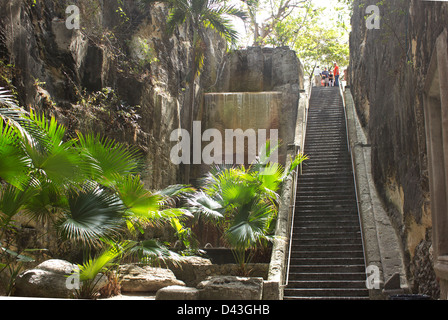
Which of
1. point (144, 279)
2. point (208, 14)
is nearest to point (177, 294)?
point (144, 279)

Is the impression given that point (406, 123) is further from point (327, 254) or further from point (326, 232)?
point (326, 232)

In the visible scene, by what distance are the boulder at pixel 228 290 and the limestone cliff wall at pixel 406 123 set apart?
8.24ft

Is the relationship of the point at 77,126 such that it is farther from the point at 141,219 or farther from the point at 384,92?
the point at 384,92

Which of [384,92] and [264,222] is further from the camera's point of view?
[384,92]

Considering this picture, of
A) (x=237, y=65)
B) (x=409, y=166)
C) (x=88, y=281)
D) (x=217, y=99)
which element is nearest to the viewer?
(x=88, y=281)

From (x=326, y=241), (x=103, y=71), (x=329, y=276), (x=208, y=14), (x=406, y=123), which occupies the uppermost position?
(x=208, y=14)

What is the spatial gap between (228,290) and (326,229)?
13.7 feet

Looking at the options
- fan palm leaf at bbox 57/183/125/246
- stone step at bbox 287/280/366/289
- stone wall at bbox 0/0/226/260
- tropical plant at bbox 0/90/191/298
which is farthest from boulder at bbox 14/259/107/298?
stone step at bbox 287/280/366/289

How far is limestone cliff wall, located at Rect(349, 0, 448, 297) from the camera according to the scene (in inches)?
267

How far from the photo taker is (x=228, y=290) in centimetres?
702

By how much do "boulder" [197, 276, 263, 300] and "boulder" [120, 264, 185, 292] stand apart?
6.49 ft
